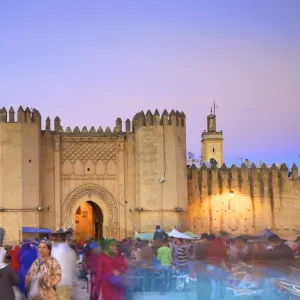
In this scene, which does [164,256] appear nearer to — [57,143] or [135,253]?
[135,253]

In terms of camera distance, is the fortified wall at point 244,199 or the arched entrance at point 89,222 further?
the arched entrance at point 89,222

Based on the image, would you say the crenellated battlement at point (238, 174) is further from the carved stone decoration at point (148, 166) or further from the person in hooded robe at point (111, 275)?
the person in hooded robe at point (111, 275)

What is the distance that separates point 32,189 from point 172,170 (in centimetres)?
533

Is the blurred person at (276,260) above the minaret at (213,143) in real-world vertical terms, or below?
below

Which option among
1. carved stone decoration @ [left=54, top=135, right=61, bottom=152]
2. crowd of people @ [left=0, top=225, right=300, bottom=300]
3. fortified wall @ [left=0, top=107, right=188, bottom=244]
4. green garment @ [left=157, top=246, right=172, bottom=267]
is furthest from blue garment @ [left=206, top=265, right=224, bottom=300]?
carved stone decoration @ [left=54, top=135, right=61, bottom=152]

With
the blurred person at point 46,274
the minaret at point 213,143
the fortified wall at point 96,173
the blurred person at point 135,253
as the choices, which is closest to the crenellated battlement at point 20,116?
the fortified wall at point 96,173

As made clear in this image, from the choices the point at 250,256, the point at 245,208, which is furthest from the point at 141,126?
the point at 250,256

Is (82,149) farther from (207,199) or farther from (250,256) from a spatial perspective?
(250,256)

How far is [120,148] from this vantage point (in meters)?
29.1

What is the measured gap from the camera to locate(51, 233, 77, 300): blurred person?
32.4 feet

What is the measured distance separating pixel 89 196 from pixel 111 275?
64.2ft

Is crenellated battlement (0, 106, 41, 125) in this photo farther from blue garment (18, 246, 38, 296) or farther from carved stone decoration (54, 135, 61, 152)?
blue garment (18, 246, 38, 296)

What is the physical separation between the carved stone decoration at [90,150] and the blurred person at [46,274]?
2061 cm

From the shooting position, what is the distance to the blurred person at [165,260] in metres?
15.2
